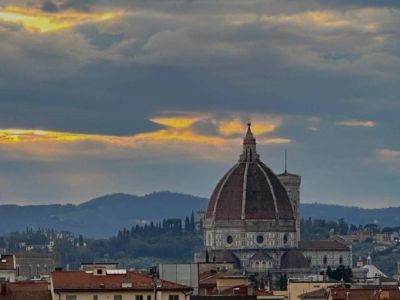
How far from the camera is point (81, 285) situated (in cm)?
8669

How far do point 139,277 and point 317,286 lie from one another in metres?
55.1

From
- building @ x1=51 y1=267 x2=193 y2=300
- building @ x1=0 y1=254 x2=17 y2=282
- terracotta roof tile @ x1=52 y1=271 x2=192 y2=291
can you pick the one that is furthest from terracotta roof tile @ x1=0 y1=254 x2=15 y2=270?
building @ x1=51 y1=267 x2=193 y2=300

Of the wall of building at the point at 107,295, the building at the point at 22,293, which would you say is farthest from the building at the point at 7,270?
the wall of building at the point at 107,295

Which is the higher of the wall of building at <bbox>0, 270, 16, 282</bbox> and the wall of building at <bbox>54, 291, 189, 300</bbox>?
the wall of building at <bbox>0, 270, 16, 282</bbox>

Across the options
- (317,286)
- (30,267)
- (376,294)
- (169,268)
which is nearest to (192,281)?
(169,268)

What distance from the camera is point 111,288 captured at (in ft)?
285

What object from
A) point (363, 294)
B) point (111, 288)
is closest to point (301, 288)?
point (363, 294)

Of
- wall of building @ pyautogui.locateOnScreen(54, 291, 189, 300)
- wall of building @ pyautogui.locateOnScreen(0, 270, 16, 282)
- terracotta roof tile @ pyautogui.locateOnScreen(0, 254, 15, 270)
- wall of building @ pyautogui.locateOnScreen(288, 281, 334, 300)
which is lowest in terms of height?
wall of building @ pyautogui.locateOnScreen(54, 291, 189, 300)

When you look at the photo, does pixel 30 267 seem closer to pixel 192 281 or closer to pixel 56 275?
pixel 192 281

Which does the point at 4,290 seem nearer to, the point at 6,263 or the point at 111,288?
the point at 111,288

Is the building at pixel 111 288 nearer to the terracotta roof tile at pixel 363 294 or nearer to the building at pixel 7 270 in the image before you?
the building at pixel 7 270

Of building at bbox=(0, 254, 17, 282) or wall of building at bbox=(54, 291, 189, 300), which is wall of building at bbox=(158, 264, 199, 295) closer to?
building at bbox=(0, 254, 17, 282)

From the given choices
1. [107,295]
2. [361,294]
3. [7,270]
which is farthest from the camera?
[361,294]

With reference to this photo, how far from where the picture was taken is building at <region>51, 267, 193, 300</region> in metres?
86.2
